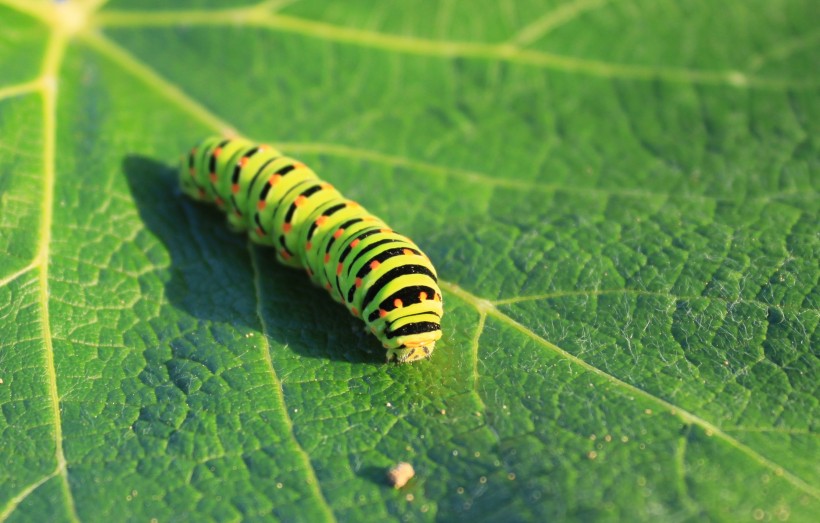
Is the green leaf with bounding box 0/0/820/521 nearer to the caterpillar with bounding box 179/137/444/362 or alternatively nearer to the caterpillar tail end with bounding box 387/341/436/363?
the caterpillar tail end with bounding box 387/341/436/363

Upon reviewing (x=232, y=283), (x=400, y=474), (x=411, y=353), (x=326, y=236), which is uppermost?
(x=326, y=236)

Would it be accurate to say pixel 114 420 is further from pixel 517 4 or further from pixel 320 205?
pixel 517 4

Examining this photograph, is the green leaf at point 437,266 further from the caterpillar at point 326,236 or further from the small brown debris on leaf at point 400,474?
the caterpillar at point 326,236

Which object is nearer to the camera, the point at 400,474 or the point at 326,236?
the point at 400,474

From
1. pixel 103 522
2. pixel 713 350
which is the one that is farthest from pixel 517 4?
pixel 103 522

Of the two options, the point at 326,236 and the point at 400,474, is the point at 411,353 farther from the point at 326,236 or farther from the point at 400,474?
the point at 326,236

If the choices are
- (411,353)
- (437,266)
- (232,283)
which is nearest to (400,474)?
(411,353)

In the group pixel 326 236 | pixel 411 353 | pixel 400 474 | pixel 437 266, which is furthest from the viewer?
pixel 437 266

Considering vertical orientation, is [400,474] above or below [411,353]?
below
